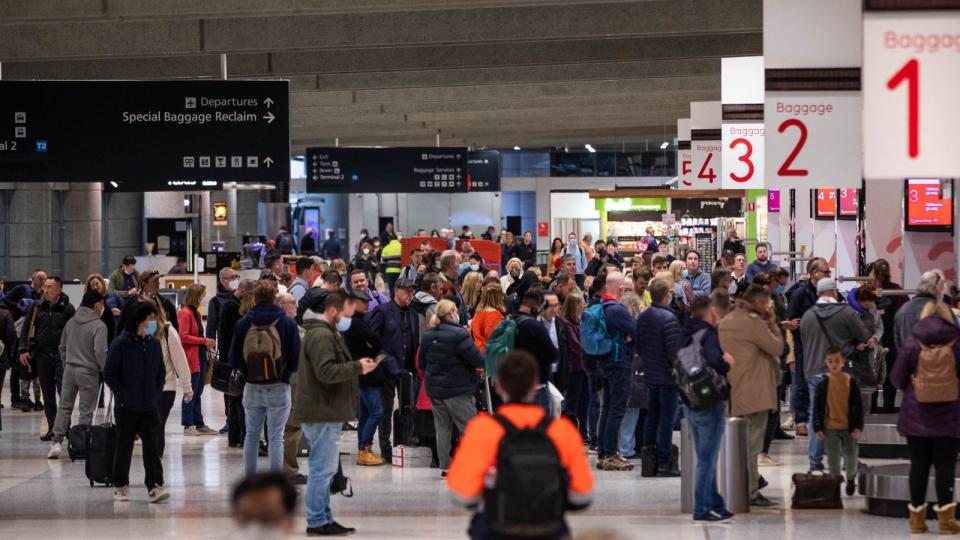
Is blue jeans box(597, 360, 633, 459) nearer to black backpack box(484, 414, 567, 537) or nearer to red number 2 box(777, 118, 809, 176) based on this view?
red number 2 box(777, 118, 809, 176)

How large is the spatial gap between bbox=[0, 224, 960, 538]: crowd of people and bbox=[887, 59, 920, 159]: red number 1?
9.94 ft

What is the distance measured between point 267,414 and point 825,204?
13.0 metres

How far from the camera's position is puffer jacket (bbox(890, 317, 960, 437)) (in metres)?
9.59

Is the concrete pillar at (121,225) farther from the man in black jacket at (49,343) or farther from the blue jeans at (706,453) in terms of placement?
the blue jeans at (706,453)

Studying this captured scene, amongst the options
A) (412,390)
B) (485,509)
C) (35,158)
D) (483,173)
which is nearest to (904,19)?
(485,509)

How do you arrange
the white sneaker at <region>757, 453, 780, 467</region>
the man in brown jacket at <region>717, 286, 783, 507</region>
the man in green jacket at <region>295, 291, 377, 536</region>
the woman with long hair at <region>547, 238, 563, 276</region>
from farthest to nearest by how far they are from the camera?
the woman with long hair at <region>547, 238, 563, 276</region>, the white sneaker at <region>757, 453, 780, 467</region>, the man in brown jacket at <region>717, 286, 783, 507</region>, the man in green jacket at <region>295, 291, 377, 536</region>

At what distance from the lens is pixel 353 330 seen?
1181cm

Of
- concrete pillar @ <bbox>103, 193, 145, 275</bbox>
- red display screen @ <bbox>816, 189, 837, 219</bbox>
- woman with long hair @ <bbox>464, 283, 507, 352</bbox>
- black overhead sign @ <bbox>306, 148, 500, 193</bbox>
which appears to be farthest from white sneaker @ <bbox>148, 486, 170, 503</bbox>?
concrete pillar @ <bbox>103, 193, 145, 275</bbox>

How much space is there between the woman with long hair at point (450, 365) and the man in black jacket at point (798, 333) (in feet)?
12.8

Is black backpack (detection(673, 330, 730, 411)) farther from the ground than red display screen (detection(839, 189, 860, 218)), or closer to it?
closer to it

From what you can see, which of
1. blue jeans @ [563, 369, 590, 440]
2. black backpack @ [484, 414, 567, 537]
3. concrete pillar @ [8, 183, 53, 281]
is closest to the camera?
black backpack @ [484, 414, 567, 537]

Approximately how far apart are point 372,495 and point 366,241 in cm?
2586

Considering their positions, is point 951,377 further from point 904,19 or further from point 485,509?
point 485,509

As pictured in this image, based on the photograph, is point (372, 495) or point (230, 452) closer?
point (372, 495)
